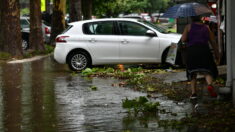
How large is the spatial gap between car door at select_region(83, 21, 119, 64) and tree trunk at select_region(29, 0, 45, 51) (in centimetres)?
910

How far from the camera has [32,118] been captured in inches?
399

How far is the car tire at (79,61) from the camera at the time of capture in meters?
18.3

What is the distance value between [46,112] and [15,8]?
13314 millimetres

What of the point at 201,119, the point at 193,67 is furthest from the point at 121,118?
the point at 193,67

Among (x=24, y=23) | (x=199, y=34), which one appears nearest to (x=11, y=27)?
(x=24, y=23)

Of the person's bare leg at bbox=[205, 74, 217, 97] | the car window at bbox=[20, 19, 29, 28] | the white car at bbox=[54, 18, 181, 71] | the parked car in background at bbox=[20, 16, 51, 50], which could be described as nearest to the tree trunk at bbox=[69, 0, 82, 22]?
the parked car in background at bbox=[20, 16, 51, 50]

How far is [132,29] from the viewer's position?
18047 millimetres

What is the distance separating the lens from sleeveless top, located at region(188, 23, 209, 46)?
11.2 metres

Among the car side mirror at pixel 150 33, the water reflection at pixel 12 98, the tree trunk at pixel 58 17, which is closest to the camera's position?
the water reflection at pixel 12 98

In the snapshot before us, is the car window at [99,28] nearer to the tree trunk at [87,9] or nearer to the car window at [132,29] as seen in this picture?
the car window at [132,29]

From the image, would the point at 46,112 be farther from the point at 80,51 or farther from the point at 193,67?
the point at 80,51

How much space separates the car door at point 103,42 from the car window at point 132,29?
11.3 inches

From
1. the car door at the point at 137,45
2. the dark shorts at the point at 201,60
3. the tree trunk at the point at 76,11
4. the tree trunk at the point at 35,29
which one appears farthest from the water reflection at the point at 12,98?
the tree trunk at the point at 76,11

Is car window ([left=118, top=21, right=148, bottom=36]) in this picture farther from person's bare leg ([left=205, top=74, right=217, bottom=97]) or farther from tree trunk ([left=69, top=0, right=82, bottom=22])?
tree trunk ([left=69, top=0, right=82, bottom=22])
